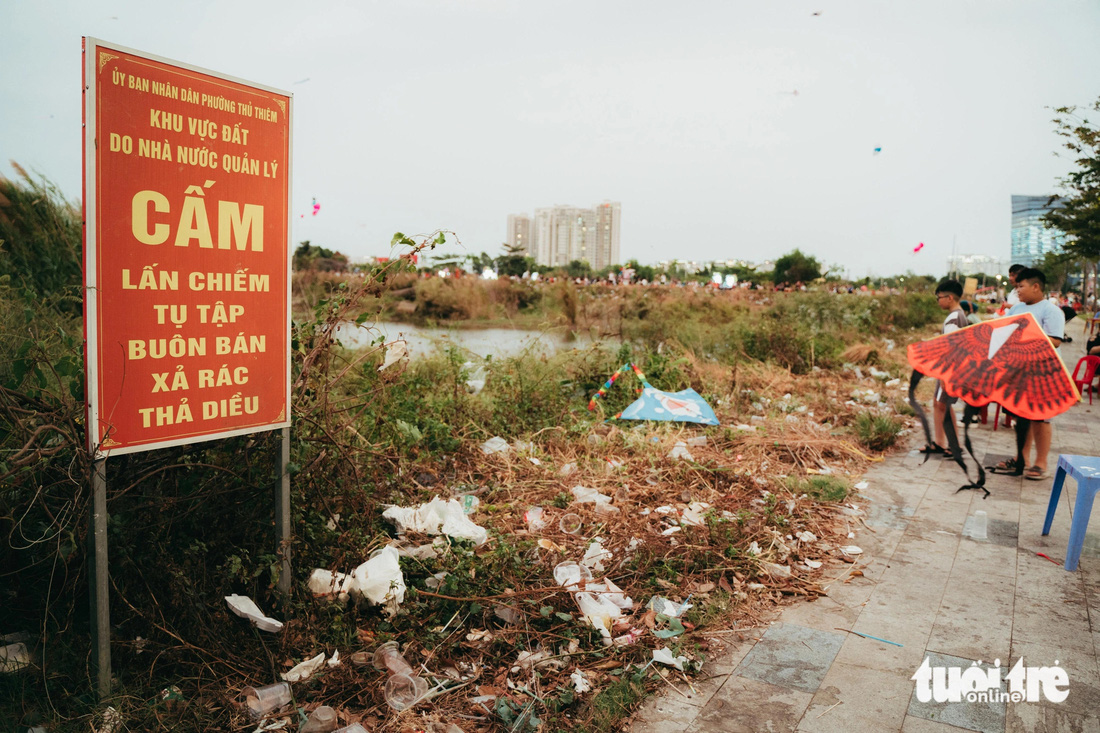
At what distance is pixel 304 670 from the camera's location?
2537 millimetres

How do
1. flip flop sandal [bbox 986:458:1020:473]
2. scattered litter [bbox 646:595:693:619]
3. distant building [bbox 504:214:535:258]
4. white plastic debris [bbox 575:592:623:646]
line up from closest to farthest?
white plastic debris [bbox 575:592:623:646] < scattered litter [bbox 646:595:693:619] < flip flop sandal [bbox 986:458:1020:473] < distant building [bbox 504:214:535:258]

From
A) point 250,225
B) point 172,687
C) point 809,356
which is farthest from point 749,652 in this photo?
point 809,356

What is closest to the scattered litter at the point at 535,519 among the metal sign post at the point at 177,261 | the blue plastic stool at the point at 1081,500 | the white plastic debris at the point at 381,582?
the white plastic debris at the point at 381,582

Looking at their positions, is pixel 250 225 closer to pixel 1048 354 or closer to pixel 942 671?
pixel 942 671

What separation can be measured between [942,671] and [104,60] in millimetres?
3533

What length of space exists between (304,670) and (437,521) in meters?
1.27

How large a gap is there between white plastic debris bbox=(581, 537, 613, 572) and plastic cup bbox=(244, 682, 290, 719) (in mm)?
1515

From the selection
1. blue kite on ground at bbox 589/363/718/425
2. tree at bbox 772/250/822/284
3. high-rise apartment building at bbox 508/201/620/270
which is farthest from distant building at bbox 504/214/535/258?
blue kite on ground at bbox 589/363/718/425

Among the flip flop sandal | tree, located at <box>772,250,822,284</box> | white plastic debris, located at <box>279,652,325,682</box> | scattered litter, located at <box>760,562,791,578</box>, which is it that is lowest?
white plastic debris, located at <box>279,652,325,682</box>

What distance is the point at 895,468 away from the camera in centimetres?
583

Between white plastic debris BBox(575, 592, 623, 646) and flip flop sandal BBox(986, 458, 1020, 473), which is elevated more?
flip flop sandal BBox(986, 458, 1020, 473)

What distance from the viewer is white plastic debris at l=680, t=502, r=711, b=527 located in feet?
13.6

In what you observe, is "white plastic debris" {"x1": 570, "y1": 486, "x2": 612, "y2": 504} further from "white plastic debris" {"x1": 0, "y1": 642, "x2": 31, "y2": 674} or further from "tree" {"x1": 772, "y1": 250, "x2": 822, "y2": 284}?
"tree" {"x1": 772, "y1": 250, "x2": 822, "y2": 284}

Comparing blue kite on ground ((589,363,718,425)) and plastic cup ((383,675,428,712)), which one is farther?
blue kite on ground ((589,363,718,425))
